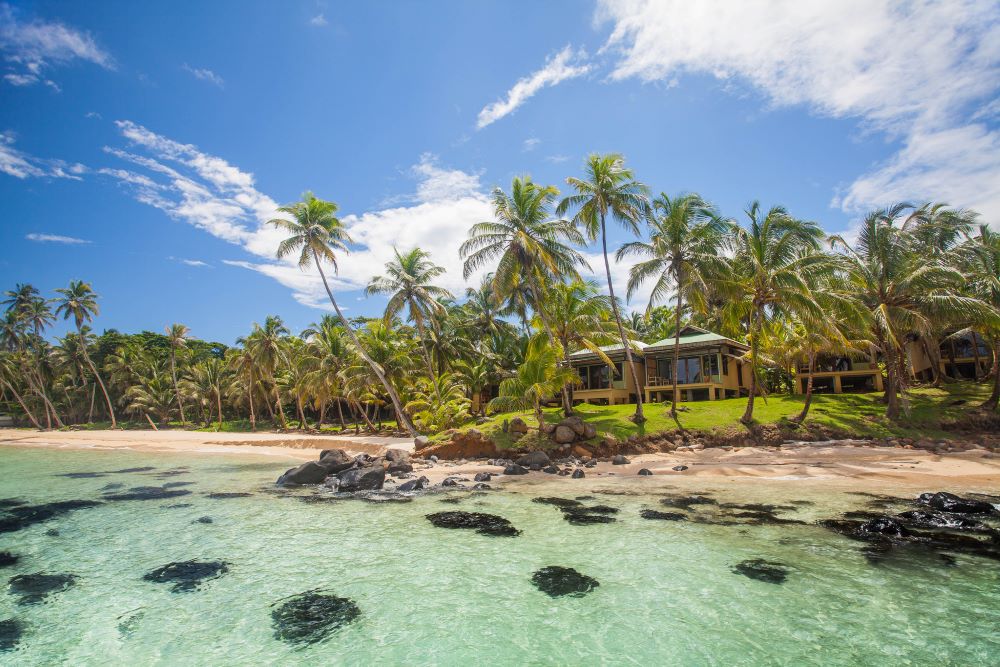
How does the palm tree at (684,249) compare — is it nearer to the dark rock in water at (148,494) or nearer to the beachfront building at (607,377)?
the beachfront building at (607,377)

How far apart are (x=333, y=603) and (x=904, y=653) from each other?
7.39 meters

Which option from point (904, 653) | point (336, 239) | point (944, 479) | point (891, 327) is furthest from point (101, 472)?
point (891, 327)

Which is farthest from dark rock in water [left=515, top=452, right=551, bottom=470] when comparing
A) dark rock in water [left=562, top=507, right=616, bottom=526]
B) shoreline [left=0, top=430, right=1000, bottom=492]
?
dark rock in water [left=562, top=507, right=616, bottom=526]

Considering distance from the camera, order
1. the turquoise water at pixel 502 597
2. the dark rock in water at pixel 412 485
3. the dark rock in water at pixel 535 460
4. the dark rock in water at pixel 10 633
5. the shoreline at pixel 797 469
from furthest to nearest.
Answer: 1. the dark rock in water at pixel 535 460
2. the dark rock in water at pixel 412 485
3. the shoreline at pixel 797 469
4. the dark rock in water at pixel 10 633
5. the turquoise water at pixel 502 597

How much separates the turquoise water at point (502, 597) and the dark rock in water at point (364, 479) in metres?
4.54

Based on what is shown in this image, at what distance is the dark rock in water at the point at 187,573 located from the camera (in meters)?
8.06

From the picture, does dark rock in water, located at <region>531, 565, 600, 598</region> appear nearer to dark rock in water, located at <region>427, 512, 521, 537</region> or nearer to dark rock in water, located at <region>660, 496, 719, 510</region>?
dark rock in water, located at <region>427, 512, 521, 537</region>

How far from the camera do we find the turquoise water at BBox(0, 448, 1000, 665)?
5648 millimetres

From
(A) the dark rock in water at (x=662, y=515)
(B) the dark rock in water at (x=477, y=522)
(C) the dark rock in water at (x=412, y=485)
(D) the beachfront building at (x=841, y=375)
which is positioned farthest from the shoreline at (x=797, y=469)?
(D) the beachfront building at (x=841, y=375)

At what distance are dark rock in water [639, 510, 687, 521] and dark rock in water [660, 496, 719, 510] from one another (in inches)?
33.7

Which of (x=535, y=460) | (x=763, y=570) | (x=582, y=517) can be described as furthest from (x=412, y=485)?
(x=763, y=570)

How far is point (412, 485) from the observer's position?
55.2 feet

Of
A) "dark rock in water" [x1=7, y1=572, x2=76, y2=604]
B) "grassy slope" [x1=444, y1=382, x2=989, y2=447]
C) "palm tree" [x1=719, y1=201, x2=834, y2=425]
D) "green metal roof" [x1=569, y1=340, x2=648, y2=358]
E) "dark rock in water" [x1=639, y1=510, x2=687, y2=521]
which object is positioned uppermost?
"palm tree" [x1=719, y1=201, x2=834, y2=425]

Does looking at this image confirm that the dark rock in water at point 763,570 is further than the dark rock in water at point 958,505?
No
